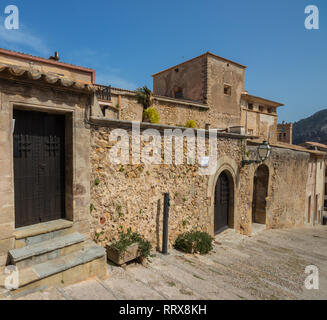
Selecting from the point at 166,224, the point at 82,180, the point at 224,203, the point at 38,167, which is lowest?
the point at 224,203

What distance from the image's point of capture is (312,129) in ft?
202

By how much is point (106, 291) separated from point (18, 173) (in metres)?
2.44

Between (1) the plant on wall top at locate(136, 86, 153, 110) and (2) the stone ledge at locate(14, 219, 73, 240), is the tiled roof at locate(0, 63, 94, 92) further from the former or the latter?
(1) the plant on wall top at locate(136, 86, 153, 110)

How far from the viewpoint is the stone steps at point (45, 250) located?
3358mm

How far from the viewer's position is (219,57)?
16938 mm

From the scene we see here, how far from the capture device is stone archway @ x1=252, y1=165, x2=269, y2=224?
36.0 feet

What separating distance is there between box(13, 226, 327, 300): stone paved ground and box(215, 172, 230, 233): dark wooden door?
629 mm

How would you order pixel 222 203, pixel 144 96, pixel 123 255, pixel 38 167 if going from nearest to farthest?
pixel 38 167
pixel 123 255
pixel 222 203
pixel 144 96

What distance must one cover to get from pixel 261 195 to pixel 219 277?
721cm

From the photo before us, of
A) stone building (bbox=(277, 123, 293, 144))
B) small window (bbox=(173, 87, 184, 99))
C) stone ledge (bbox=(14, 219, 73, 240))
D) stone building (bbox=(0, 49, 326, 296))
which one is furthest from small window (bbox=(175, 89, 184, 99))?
stone building (bbox=(277, 123, 293, 144))

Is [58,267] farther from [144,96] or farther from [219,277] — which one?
[144,96]

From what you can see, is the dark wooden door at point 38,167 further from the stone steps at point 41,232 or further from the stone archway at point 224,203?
the stone archway at point 224,203

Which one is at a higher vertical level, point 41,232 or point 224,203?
point 41,232

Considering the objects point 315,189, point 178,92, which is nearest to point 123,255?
point 178,92
